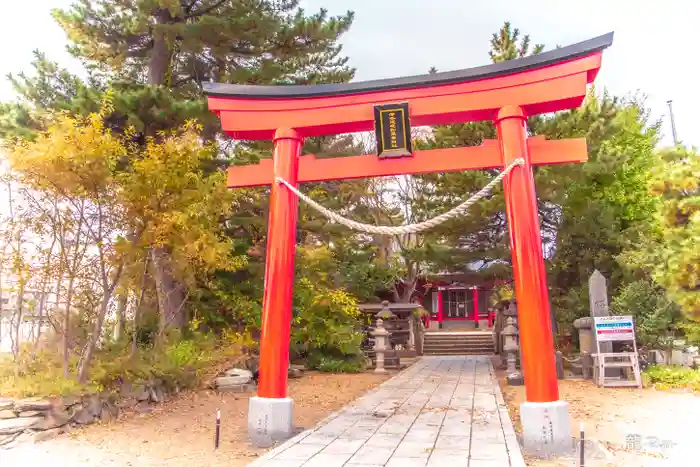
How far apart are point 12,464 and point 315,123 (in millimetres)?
5130

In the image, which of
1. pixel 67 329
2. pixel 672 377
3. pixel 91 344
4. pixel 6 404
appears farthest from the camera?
pixel 672 377

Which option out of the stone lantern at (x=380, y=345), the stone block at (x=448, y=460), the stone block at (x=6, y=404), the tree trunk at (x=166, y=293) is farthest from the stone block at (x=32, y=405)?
the stone lantern at (x=380, y=345)

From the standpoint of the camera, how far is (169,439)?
5984mm

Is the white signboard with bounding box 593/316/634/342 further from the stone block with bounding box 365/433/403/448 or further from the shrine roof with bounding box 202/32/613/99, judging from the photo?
the stone block with bounding box 365/433/403/448

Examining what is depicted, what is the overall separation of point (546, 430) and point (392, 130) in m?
3.81

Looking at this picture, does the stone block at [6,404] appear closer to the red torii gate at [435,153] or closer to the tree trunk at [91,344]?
the tree trunk at [91,344]

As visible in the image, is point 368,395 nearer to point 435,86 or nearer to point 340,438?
point 340,438

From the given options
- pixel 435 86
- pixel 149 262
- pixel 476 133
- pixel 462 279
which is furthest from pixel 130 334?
pixel 462 279

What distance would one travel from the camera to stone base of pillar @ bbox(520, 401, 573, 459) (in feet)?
15.6

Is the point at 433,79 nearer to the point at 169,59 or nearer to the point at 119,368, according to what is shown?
the point at 119,368

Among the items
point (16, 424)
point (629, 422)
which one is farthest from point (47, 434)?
point (629, 422)

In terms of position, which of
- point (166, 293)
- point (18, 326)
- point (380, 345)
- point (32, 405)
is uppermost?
point (166, 293)

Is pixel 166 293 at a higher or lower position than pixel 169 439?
higher

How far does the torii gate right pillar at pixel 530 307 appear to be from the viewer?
4.83 meters
